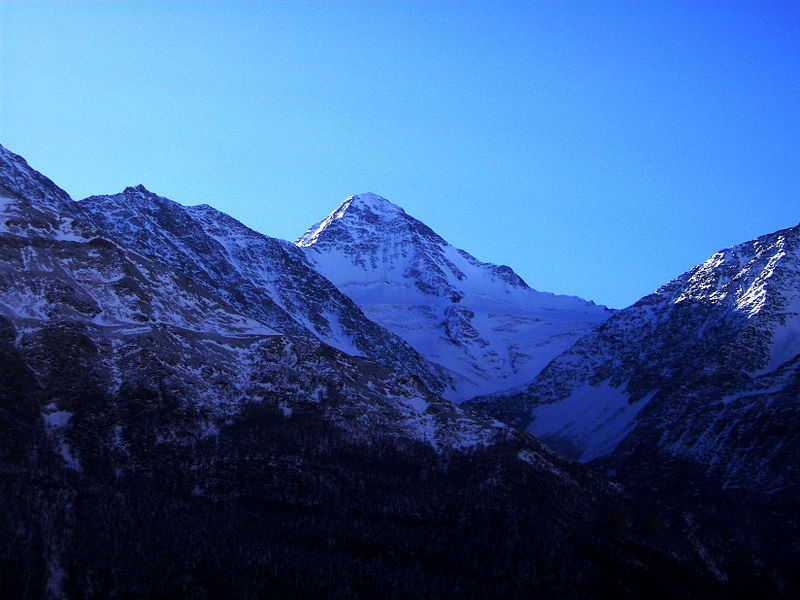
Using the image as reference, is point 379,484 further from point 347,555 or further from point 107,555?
point 107,555


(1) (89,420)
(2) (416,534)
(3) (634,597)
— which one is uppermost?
(1) (89,420)

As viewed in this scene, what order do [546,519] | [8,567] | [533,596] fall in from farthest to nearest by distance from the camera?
[546,519] → [533,596] → [8,567]

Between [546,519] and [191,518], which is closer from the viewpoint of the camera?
[191,518]

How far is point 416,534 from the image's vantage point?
619 feet

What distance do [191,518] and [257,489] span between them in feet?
45.3

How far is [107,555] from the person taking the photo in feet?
557

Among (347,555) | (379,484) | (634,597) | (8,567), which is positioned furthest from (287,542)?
(634,597)

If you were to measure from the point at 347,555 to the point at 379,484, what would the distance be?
18935 millimetres

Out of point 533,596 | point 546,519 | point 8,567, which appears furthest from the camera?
point 546,519

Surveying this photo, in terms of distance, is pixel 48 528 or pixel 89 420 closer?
pixel 48 528

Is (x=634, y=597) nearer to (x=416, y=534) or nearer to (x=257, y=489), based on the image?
(x=416, y=534)

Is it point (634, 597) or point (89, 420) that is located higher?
point (89, 420)

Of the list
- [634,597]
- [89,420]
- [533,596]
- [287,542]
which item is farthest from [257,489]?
[634,597]

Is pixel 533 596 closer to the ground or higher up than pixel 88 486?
closer to the ground
